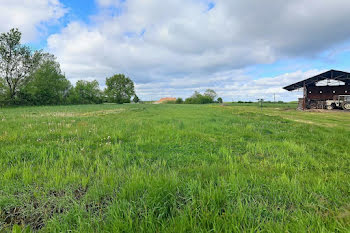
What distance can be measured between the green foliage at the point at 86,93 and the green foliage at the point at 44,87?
47.5 ft

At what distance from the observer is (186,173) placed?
2.86 m

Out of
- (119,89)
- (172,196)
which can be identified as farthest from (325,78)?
(119,89)

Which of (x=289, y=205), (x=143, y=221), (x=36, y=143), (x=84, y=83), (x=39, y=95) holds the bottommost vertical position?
(x=289, y=205)

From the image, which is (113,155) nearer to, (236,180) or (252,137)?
(236,180)

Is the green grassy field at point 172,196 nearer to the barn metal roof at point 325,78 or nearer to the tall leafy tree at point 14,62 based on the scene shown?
the barn metal roof at point 325,78

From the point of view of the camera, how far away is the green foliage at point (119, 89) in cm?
8494

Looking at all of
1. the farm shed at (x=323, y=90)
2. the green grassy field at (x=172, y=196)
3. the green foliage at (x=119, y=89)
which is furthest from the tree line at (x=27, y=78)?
the farm shed at (x=323, y=90)

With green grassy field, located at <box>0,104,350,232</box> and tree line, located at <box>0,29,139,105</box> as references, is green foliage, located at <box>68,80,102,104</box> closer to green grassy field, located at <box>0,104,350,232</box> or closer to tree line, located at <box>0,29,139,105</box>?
tree line, located at <box>0,29,139,105</box>

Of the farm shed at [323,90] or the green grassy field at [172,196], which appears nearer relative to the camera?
the green grassy field at [172,196]

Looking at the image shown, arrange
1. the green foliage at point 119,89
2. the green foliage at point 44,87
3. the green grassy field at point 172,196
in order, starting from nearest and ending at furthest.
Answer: the green grassy field at point 172,196 < the green foliage at point 44,87 < the green foliage at point 119,89

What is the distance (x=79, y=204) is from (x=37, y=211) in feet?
1.51

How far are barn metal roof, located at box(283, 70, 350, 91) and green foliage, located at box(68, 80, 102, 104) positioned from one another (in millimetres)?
82710

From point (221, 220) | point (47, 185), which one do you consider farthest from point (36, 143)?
point (221, 220)

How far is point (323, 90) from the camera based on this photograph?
108ft
